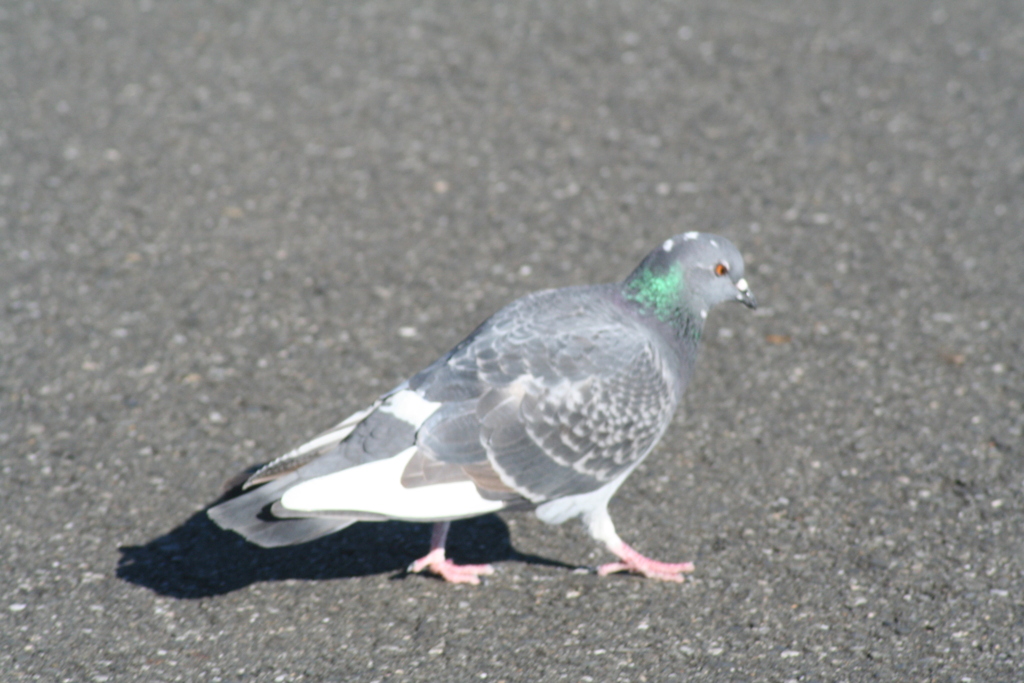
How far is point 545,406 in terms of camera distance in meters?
3.88

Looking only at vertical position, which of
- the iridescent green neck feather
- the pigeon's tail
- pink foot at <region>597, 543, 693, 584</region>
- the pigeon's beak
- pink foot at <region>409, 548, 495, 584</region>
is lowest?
pink foot at <region>597, 543, 693, 584</region>

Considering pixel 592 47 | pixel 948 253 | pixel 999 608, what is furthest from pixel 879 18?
pixel 999 608

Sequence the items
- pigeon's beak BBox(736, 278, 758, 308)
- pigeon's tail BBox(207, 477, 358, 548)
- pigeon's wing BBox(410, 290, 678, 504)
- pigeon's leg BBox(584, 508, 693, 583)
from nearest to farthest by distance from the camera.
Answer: pigeon's tail BBox(207, 477, 358, 548)
pigeon's wing BBox(410, 290, 678, 504)
pigeon's leg BBox(584, 508, 693, 583)
pigeon's beak BBox(736, 278, 758, 308)

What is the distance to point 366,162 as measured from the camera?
23.3ft

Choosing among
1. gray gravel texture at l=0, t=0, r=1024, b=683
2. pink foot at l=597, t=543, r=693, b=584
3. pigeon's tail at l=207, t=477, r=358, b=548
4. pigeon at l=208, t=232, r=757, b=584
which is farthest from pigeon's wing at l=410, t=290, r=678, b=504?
gray gravel texture at l=0, t=0, r=1024, b=683

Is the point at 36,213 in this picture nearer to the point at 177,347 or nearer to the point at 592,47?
the point at 177,347

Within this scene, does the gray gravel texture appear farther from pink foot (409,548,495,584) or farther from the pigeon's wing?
the pigeon's wing

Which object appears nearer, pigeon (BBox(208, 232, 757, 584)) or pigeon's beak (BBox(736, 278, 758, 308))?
pigeon (BBox(208, 232, 757, 584))

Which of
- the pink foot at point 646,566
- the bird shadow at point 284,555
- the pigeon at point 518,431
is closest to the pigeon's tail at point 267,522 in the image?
the pigeon at point 518,431

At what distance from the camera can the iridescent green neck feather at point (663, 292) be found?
164 inches

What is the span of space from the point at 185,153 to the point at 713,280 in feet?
13.8

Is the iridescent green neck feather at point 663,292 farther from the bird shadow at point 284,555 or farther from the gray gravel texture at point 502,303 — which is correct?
the bird shadow at point 284,555

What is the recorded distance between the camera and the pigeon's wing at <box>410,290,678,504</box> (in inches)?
151

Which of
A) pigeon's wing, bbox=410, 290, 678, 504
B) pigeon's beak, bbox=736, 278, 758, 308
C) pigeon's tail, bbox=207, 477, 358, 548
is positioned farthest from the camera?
pigeon's beak, bbox=736, 278, 758, 308
